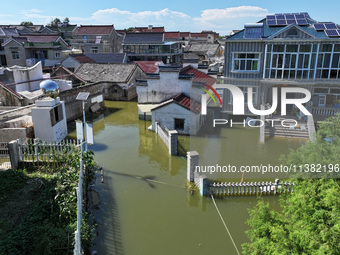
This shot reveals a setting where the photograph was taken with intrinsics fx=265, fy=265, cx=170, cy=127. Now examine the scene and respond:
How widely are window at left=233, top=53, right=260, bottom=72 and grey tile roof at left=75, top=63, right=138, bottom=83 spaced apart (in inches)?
624

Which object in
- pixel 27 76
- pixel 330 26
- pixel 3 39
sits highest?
pixel 3 39

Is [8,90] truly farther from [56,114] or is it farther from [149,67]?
[149,67]

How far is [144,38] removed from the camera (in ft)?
160

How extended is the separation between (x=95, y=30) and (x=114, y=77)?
96.2 ft

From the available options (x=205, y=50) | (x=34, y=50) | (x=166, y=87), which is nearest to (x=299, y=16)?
(x=166, y=87)

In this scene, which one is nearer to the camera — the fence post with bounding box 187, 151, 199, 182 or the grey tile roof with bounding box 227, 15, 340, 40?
the fence post with bounding box 187, 151, 199, 182

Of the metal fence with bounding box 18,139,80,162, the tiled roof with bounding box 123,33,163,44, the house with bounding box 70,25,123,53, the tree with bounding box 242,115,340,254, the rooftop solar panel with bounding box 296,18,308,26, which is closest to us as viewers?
the tree with bounding box 242,115,340,254

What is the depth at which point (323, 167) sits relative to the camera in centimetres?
798

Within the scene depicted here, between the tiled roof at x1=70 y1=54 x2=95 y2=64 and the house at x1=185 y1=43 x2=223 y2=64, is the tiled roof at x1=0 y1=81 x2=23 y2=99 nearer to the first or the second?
the tiled roof at x1=70 y1=54 x2=95 y2=64

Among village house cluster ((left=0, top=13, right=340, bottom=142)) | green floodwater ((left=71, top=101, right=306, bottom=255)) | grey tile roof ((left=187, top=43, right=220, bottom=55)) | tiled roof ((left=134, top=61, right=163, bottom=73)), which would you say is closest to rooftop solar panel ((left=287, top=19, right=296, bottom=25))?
village house cluster ((left=0, top=13, right=340, bottom=142))

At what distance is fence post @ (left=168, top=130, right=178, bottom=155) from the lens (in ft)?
53.8

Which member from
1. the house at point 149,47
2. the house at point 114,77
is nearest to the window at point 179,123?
the house at point 114,77

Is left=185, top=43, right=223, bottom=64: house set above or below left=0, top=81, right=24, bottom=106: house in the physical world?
above

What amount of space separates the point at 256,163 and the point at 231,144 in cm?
309
